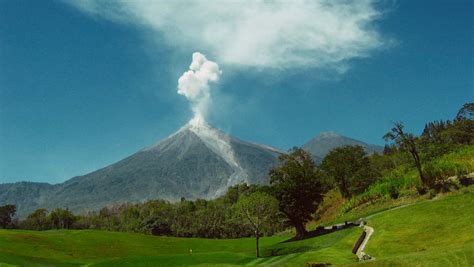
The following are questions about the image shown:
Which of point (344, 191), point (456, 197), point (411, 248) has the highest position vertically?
point (344, 191)

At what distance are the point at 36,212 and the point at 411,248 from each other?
183936 millimetres

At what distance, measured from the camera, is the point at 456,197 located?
3897 centimetres

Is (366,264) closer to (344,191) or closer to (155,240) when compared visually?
(155,240)

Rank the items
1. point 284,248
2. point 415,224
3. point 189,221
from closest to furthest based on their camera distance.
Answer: point 415,224 → point 284,248 → point 189,221

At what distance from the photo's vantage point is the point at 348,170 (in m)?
95.3

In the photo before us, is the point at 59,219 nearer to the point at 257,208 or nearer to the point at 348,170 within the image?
the point at 348,170

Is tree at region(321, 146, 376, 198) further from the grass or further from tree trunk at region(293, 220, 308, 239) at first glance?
tree trunk at region(293, 220, 308, 239)

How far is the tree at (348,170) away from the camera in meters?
90.2

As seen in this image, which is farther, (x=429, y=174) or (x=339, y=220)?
(x=339, y=220)

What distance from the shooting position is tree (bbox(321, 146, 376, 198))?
90.2 m

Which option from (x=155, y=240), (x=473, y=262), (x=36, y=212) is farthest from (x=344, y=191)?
(x=36, y=212)

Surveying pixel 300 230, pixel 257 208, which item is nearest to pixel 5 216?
pixel 300 230

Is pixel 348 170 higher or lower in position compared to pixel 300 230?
higher

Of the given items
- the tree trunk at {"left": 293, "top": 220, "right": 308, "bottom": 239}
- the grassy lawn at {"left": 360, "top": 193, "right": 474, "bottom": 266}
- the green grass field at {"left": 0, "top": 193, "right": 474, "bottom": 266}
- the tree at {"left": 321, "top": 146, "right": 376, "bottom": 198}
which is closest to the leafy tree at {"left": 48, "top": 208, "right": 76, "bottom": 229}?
the green grass field at {"left": 0, "top": 193, "right": 474, "bottom": 266}
